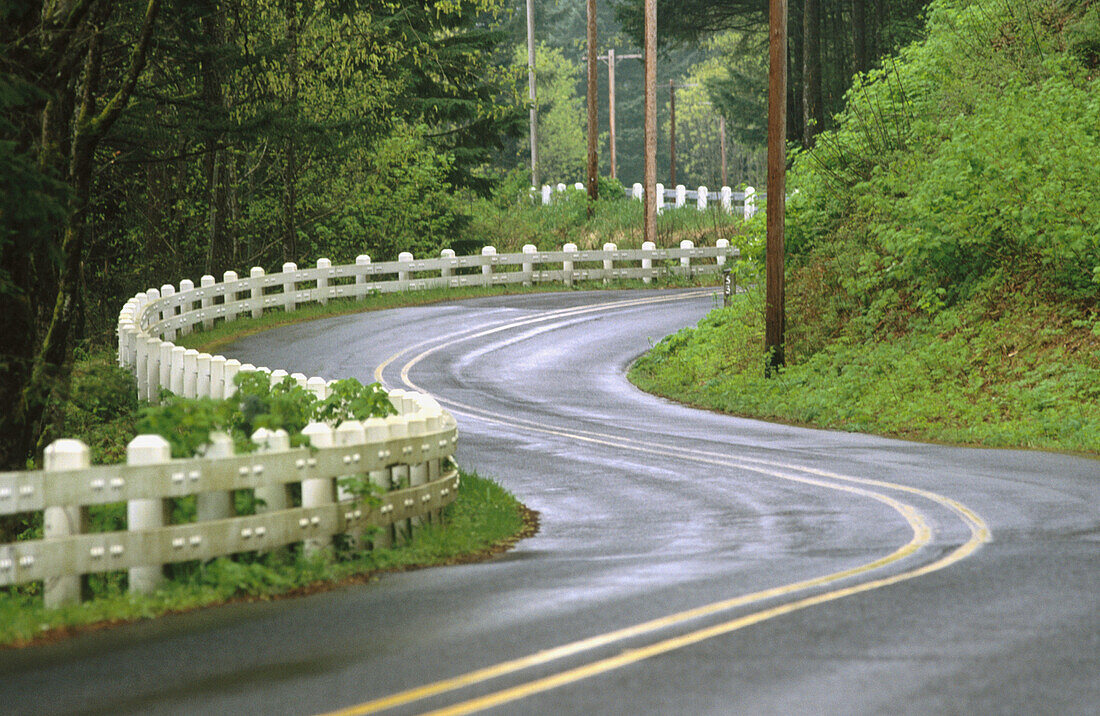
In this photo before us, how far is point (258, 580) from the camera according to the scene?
853 cm

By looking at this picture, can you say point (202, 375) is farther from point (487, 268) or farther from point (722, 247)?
point (722, 247)

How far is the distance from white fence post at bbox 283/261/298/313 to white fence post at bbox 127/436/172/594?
1018 inches

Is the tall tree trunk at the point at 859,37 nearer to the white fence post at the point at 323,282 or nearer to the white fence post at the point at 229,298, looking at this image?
the white fence post at the point at 323,282

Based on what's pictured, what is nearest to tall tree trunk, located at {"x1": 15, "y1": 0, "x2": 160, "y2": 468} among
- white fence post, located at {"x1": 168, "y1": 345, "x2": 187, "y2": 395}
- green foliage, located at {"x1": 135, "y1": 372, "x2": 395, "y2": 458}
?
green foliage, located at {"x1": 135, "y1": 372, "x2": 395, "y2": 458}

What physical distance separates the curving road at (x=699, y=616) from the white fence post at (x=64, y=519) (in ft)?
1.63

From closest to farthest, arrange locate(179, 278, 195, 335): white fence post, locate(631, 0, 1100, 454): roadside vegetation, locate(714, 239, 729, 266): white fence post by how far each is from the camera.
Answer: locate(631, 0, 1100, 454): roadside vegetation → locate(179, 278, 195, 335): white fence post → locate(714, 239, 729, 266): white fence post

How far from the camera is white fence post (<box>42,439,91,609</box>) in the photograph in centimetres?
754

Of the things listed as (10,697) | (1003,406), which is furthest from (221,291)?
(10,697)

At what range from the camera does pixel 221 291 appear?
3106 cm

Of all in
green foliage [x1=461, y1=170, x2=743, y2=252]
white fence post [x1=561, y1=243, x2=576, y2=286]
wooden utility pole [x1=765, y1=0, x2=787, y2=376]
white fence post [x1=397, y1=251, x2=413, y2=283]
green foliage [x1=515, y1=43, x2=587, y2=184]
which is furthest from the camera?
green foliage [x1=515, y1=43, x2=587, y2=184]

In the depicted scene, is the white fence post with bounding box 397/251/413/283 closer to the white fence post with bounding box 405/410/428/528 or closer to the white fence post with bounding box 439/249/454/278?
the white fence post with bounding box 439/249/454/278

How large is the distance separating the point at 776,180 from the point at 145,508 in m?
17.5

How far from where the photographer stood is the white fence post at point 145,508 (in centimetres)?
795

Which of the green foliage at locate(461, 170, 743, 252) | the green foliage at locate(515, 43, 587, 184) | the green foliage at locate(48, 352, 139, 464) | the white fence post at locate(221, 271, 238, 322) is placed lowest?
the green foliage at locate(48, 352, 139, 464)
